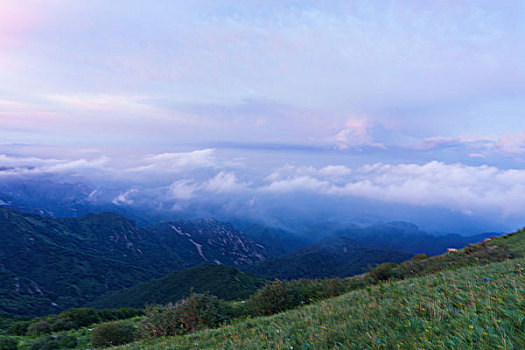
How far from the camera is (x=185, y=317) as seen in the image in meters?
13.2

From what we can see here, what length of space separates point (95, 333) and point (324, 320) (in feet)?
56.1

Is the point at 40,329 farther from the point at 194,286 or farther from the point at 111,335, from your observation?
the point at 194,286

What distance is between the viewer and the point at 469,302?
4.91 meters

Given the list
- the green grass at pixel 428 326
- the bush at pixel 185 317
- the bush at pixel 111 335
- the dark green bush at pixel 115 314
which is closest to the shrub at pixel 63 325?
the dark green bush at pixel 115 314

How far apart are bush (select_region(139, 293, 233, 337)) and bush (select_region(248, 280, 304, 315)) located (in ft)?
6.13

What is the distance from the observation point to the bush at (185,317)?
12.7 m

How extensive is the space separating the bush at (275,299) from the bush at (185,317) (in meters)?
1.87

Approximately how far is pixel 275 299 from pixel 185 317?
16.2ft

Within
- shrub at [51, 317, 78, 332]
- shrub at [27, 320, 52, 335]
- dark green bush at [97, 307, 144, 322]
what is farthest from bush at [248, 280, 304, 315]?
dark green bush at [97, 307, 144, 322]

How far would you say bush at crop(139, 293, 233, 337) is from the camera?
41.7 ft

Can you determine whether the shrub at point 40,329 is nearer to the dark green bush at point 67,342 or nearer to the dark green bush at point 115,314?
the dark green bush at point 115,314

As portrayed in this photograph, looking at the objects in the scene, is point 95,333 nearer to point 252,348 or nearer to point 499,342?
point 252,348

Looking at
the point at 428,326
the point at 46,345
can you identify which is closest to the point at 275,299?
the point at 428,326

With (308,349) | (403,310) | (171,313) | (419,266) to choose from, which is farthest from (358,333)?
(419,266)
